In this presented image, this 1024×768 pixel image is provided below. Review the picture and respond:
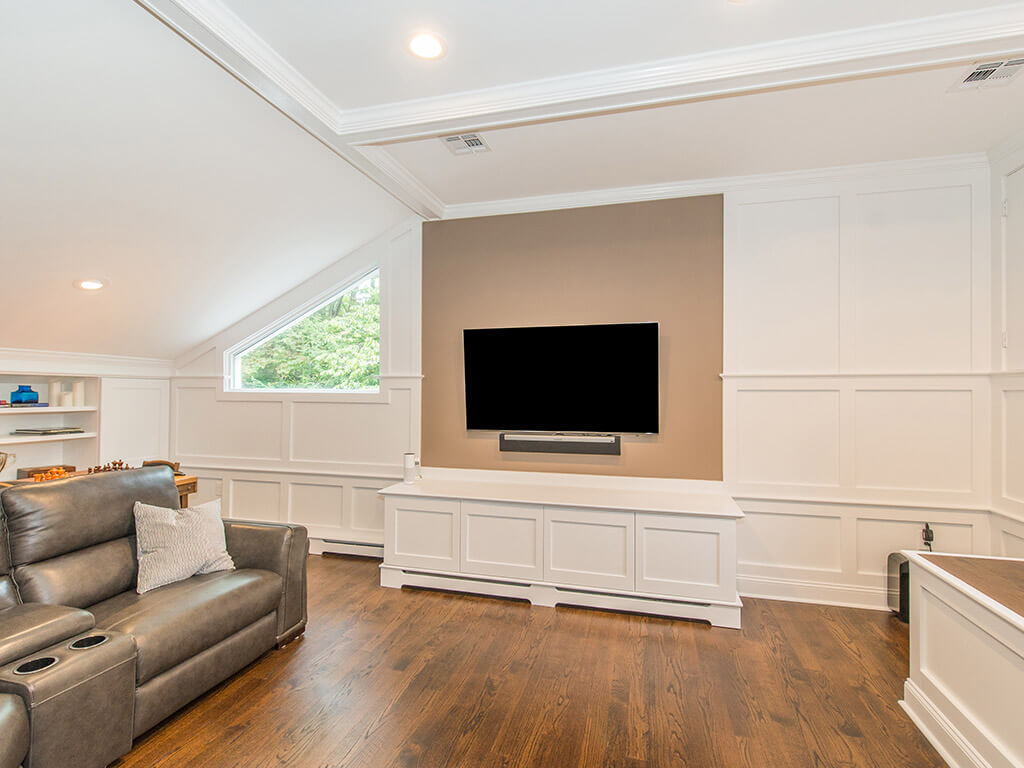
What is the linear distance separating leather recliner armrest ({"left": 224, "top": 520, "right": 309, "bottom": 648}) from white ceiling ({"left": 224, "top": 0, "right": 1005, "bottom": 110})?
227 centimetres

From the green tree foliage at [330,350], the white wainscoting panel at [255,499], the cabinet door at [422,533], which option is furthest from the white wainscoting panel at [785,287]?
the white wainscoting panel at [255,499]

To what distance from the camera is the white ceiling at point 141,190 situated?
7.10ft

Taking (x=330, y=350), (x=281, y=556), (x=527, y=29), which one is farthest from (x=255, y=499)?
(x=527, y=29)

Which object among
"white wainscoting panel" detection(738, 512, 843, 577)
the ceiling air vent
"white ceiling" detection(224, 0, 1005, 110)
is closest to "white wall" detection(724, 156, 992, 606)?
"white wainscoting panel" detection(738, 512, 843, 577)

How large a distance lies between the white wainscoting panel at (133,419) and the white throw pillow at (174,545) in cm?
223

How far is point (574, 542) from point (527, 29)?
2.74m

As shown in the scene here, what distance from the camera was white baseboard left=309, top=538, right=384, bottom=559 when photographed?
4.36 metres

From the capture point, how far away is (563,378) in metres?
3.92

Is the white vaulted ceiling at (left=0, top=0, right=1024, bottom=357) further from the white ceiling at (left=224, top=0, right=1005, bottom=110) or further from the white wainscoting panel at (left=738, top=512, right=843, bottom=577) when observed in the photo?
the white wainscoting panel at (left=738, top=512, right=843, bottom=577)

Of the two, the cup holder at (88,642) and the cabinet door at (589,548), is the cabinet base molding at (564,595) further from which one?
the cup holder at (88,642)

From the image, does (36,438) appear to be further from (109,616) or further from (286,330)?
(109,616)

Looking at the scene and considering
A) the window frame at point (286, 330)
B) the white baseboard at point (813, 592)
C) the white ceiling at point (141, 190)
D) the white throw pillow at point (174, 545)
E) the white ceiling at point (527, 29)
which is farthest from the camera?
the window frame at point (286, 330)

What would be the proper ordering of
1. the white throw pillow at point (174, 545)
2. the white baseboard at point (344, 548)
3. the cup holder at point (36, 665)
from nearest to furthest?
the cup holder at point (36, 665) → the white throw pillow at point (174, 545) → the white baseboard at point (344, 548)

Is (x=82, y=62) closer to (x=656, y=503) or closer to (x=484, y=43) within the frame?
(x=484, y=43)
